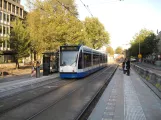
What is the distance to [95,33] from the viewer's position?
294 feet

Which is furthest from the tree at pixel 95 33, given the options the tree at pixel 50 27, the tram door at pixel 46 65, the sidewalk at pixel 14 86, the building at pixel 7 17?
the sidewalk at pixel 14 86

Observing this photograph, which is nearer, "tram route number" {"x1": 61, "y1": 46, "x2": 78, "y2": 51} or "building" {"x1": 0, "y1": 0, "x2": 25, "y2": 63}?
"tram route number" {"x1": 61, "y1": 46, "x2": 78, "y2": 51}

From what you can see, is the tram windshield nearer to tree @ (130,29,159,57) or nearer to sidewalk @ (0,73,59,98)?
sidewalk @ (0,73,59,98)

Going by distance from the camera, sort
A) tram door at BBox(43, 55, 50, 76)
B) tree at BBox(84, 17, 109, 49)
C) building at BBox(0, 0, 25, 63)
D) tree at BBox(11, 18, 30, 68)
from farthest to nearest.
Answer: tree at BBox(84, 17, 109, 49) < building at BBox(0, 0, 25, 63) < tree at BBox(11, 18, 30, 68) < tram door at BBox(43, 55, 50, 76)

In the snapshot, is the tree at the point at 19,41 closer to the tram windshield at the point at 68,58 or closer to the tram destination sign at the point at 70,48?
the tram destination sign at the point at 70,48

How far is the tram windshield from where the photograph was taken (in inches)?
833

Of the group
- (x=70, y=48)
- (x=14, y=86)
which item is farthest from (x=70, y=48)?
(x=14, y=86)

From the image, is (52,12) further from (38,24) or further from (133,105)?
(133,105)

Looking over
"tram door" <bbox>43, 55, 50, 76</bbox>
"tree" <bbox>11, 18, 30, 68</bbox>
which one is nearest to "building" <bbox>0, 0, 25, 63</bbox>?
"tree" <bbox>11, 18, 30, 68</bbox>

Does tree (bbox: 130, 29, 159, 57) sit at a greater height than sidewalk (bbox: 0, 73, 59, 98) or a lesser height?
greater

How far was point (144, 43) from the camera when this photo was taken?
8381cm

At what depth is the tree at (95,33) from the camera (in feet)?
291

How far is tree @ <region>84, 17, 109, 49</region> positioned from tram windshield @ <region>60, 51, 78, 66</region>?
66.2 metres

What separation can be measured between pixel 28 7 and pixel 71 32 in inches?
341
